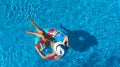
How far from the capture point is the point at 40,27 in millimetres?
6488

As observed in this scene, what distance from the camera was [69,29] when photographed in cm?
650

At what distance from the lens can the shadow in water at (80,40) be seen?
21.1 feet

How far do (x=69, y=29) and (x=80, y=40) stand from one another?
1.00 ft

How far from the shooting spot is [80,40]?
645 cm

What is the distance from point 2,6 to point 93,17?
1.85 meters

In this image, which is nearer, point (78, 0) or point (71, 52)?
point (71, 52)

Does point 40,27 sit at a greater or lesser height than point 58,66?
greater

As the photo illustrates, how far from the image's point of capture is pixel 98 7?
22.2ft

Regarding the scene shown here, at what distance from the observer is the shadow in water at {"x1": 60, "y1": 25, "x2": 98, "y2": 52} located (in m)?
6.43

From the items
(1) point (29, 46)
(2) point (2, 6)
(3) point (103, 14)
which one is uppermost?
(2) point (2, 6)

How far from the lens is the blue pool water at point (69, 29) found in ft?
20.8

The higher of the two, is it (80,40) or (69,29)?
(69,29)

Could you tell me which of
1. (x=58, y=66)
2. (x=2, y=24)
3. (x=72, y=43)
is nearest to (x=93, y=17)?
(x=72, y=43)

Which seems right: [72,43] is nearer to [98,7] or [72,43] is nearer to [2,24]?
[98,7]
